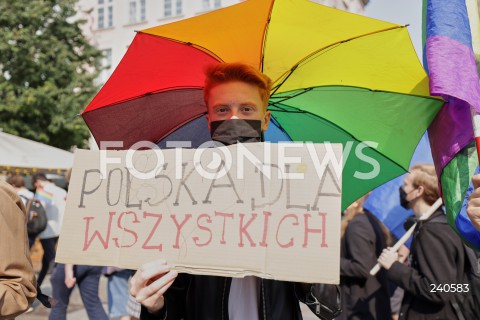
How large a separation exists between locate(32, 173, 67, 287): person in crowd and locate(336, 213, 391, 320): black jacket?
543 cm

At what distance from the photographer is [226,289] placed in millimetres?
1884

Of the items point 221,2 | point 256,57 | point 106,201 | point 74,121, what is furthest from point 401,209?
point 221,2

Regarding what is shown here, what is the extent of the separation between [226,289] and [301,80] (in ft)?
3.88

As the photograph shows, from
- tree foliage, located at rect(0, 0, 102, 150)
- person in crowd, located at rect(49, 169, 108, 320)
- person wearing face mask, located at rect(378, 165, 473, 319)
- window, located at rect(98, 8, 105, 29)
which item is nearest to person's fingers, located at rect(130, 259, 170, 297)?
person wearing face mask, located at rect(378, 165, 473, 319)

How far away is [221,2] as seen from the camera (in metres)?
27.3

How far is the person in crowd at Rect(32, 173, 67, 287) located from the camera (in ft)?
28.2

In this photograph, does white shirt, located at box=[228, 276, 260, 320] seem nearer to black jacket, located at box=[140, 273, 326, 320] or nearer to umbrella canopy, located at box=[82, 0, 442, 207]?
black jacket, located at box=[140, 273, 326, 320]

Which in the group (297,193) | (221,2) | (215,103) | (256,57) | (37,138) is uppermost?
(221,2)

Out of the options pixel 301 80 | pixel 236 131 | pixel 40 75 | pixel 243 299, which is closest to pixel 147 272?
pixel 243 299

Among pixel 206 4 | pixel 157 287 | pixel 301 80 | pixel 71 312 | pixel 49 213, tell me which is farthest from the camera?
pixel 206 4

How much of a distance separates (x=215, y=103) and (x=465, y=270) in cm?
213

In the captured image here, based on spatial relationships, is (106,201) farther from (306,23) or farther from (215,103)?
(306,23)

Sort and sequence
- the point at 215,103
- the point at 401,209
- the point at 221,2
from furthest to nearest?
the point at 221,2 < the point at 401,209 < the point at 215,103

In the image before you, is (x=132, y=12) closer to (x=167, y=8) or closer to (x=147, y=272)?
(x=167, y=8)
